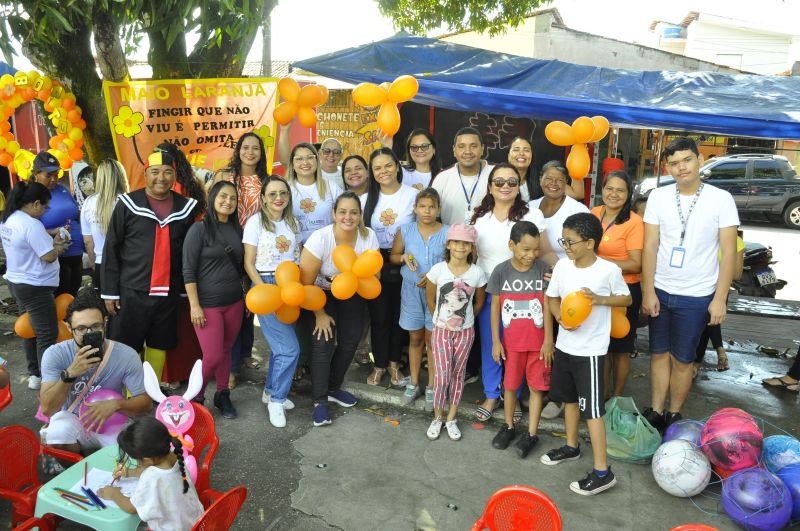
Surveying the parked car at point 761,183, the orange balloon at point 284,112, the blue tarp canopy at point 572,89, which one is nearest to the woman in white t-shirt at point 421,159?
the blue tarp canopy at point 572,89

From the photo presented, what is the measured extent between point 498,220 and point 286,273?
1454 millimetres

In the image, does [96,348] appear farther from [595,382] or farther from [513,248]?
[595,382]

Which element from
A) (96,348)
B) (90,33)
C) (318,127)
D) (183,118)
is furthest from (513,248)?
(318,127)

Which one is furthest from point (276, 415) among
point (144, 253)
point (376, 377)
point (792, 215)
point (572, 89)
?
point (792, 215)

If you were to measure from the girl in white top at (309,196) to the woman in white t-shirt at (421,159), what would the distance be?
71 centimetres

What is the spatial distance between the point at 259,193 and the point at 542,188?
209cm

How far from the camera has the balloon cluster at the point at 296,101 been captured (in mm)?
5168

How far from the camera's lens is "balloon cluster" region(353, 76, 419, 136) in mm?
4773

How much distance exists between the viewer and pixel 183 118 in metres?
5.82

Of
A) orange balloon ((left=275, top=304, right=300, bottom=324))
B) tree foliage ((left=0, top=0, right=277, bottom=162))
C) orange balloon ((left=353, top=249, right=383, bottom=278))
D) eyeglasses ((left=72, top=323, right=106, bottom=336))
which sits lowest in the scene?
orange balloon ((left=275, top=304, right=300, bottom=324))

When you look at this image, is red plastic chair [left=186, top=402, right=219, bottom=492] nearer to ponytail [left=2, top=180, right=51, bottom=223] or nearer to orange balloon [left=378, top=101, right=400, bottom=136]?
ponytail [left=2, top=180, right=51, bottom=223]

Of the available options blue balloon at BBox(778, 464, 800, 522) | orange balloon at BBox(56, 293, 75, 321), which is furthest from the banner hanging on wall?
blue balloon at BBox(778, 464, 800, 522)

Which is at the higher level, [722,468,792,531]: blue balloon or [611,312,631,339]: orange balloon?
[611,312,631,339]: orange balloon

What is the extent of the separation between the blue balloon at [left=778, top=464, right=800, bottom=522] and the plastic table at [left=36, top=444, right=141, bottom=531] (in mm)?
3284
